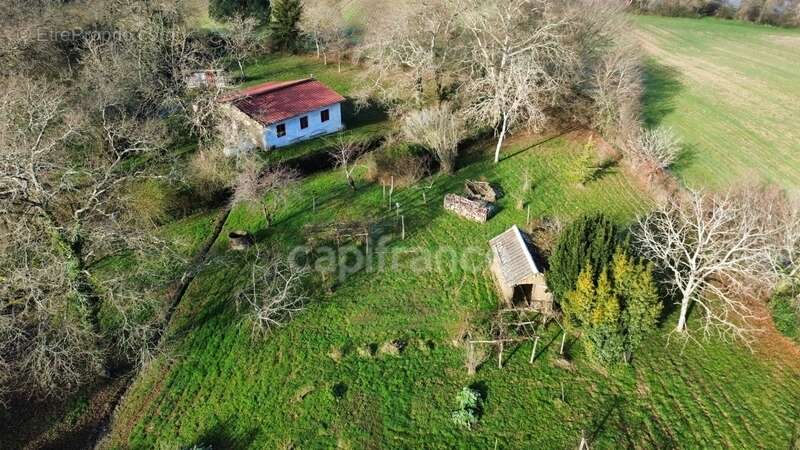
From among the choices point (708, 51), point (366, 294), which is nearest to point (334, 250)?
point (366, 294)

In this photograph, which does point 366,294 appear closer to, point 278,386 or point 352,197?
point 278,386

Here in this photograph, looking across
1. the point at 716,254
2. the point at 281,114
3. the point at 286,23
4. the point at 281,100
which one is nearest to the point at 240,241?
the point at 281,114

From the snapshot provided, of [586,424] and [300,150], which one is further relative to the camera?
[300,150]

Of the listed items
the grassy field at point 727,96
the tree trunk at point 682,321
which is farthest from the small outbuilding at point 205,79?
the grassy field at point 727,96

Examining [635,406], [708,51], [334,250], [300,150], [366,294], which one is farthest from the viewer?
[708,51]

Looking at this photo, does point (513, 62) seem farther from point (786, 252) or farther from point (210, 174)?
point (210, 174)
